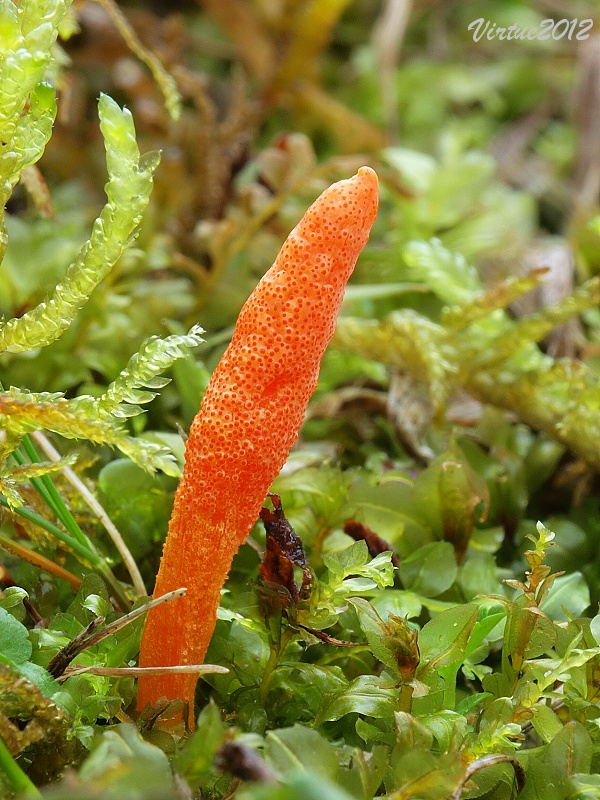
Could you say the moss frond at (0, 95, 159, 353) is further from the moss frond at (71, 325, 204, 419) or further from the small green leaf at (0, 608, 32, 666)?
the small green leaf at (0, 608, 32, 666)

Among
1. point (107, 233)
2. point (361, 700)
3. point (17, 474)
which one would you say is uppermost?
point (107, 233)

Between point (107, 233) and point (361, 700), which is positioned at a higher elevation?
point (107, 233)

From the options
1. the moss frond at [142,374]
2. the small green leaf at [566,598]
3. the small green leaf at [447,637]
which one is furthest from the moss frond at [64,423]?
the small green leaf at [566,598]

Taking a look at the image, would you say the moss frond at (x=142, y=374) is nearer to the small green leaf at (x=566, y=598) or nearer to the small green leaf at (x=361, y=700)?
the small green leaf at (x=361, y=700)

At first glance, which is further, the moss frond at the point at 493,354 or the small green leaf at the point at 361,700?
the moss frond at the point at 493,354

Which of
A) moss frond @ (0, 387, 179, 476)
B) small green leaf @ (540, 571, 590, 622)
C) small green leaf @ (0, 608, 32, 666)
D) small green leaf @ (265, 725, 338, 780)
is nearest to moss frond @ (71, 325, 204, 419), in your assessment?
moss frond @ (0, 387, 179, 476)

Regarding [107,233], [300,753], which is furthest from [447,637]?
[107,233]

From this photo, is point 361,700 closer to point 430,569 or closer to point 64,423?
point 430,569

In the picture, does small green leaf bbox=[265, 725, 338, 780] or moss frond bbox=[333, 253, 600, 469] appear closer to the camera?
small green leaf bbox=[265, 725, 338, 780]

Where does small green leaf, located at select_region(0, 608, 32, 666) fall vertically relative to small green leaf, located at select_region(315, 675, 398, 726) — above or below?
above

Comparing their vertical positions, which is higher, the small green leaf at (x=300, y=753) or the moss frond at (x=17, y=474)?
the moss frond at (x=17, y=474)
